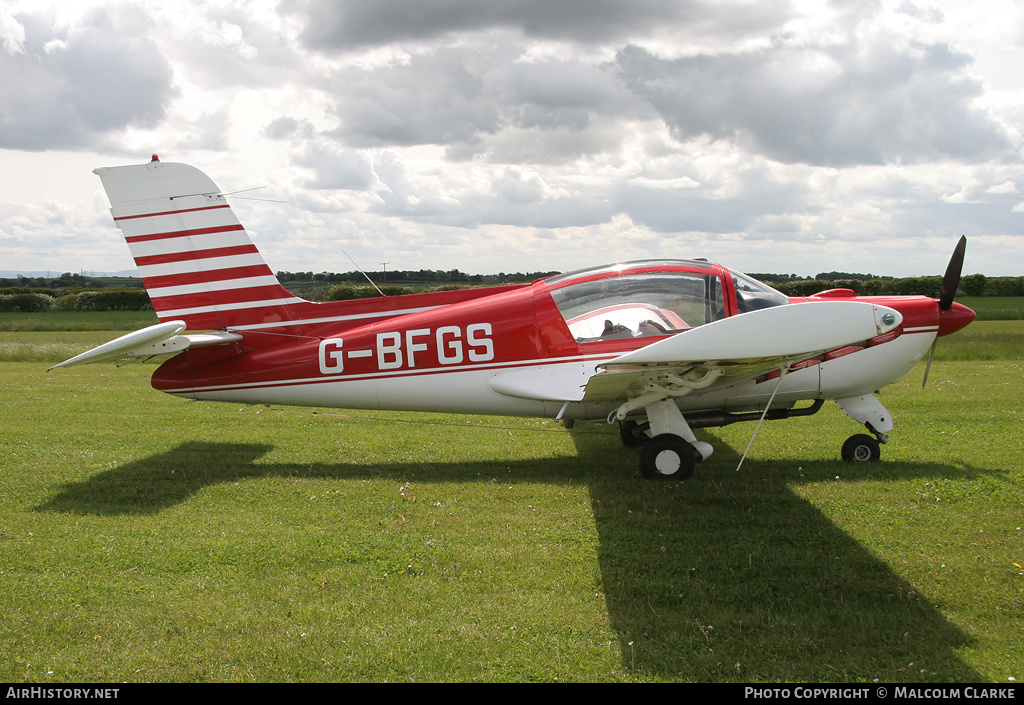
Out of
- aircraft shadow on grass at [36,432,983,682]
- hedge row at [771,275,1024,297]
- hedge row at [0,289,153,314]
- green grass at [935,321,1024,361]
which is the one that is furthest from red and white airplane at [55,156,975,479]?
hedge row at [0,289,153,314]

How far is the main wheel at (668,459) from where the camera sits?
20.5ft

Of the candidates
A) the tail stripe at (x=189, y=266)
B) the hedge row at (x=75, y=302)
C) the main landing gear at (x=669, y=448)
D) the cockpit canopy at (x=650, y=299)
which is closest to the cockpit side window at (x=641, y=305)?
the cockpit canopy at (x=650, y=299)

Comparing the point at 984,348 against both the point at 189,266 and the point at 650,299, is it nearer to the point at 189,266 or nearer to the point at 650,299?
the point at 650,299

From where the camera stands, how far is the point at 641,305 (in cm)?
650

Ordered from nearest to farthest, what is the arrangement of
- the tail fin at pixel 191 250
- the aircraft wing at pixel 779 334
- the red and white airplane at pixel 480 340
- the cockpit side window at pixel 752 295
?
1. the aircraft wing at pixel 779 334
2. the red and white airplane at pixel 480 340
3. the cockpit side window at pixel 752 295
4. the tail fin at pixel 191 250

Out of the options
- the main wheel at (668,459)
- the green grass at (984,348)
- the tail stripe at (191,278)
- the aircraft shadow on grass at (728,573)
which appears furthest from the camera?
the green grass at (984,348)

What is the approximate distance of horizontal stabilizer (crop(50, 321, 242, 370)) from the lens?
5949 mm

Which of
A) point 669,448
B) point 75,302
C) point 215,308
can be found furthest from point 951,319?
point 75,302

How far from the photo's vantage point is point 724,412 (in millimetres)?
7020

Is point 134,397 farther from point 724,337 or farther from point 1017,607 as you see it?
point 1017,607

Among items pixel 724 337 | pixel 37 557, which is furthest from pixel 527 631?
pixel 37 557

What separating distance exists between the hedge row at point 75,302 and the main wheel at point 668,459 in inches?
2025

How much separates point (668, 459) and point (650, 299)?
5.15ft

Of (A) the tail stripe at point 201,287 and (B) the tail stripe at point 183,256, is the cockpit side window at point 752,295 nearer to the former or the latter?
(A) the tail stripe at point 201,287
